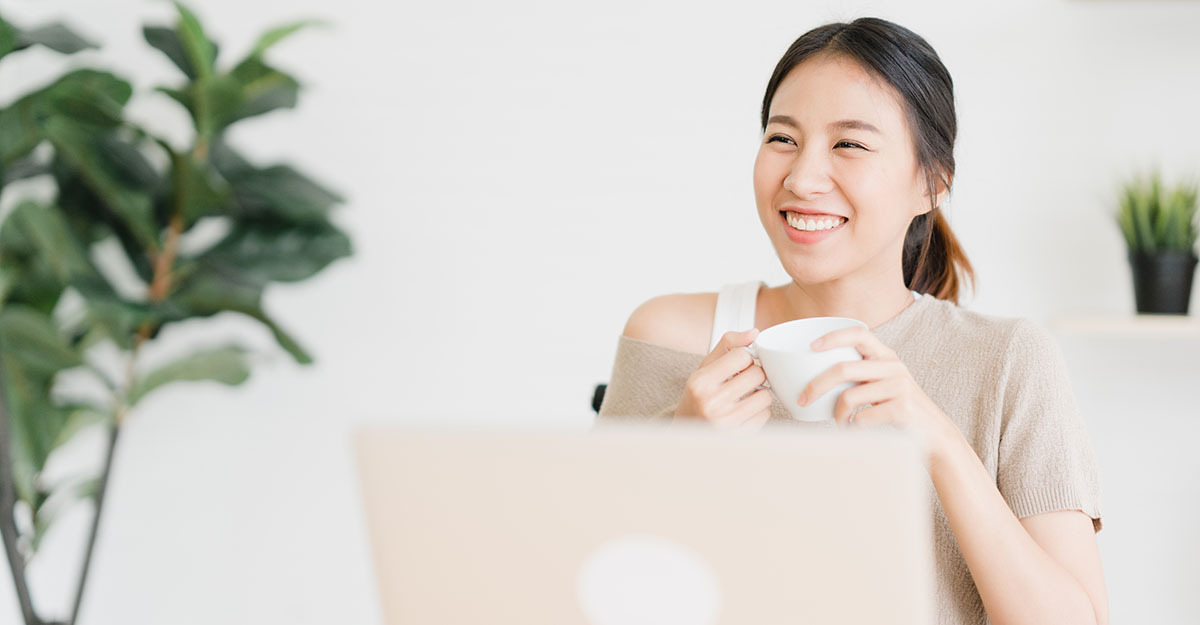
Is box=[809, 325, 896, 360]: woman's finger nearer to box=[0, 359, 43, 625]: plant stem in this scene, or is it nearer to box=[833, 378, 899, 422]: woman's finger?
box=[833, 378, 899, 422]: woman's finger

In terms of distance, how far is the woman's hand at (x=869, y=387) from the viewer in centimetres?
A: 89

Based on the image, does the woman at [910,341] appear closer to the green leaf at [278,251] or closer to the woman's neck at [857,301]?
the woman's neck at [857,301]

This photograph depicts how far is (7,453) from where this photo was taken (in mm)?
1977


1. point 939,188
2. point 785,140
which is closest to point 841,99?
point 785,140

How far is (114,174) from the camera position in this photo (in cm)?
214

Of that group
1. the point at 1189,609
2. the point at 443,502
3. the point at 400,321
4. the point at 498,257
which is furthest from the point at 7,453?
the point at 1189,609

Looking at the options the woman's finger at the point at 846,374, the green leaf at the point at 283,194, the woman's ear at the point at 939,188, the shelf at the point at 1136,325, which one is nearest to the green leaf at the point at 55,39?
the green leaf at the point at 283,194

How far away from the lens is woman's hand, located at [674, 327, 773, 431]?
957 mm

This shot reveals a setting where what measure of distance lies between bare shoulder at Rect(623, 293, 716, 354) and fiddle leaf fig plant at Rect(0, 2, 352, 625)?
962 mm

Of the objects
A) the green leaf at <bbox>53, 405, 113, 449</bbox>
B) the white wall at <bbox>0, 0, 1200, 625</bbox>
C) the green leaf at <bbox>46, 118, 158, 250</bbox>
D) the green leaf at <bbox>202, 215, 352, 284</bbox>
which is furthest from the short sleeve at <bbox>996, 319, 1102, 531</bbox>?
the green leaf at <bbox>53, 405, 113, 449</bbox>

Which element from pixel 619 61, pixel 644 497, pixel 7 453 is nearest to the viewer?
pixel 644 497

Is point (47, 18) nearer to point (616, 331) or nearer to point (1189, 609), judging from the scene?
point (616, 331)

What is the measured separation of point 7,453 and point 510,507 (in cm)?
175

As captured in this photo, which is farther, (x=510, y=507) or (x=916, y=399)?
(x=916, y=399)
